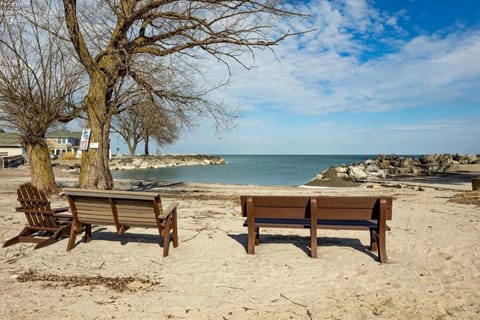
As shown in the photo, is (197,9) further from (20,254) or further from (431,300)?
(431,300)

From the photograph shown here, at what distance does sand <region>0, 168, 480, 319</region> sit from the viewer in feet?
12.3


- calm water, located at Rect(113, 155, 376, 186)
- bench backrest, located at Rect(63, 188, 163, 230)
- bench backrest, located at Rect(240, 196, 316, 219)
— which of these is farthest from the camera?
calm water, located at Rect(113, 155, 376, 186)

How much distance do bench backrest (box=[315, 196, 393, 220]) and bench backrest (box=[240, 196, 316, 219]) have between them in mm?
224

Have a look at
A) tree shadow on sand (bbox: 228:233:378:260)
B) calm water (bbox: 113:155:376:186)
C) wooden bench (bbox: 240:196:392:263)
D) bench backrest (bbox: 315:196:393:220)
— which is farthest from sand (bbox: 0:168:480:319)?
calm water (bbox: 113:155:376:186)

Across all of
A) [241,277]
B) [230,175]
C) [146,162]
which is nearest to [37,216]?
[241,277]

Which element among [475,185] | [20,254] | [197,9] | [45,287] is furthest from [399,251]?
[475,185]

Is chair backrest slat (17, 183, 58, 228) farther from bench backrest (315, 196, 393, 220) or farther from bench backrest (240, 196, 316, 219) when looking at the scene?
bench backrest (315, 196, 393, 220)

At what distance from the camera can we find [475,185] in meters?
15.1

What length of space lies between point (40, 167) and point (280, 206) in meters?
9.78

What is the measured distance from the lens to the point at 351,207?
18.1ft

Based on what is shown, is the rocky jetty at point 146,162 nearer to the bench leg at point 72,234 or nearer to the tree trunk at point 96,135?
the tree trunk at point 96,135

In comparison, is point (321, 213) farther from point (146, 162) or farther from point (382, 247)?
point (146, 162)

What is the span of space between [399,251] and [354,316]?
286cm

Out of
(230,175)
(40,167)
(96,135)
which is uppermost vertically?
(96,135)
